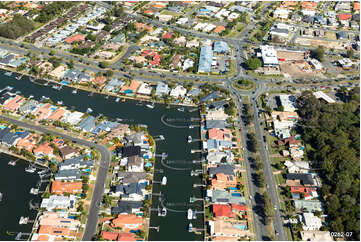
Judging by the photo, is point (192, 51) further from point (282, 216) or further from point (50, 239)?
point (50, 239)

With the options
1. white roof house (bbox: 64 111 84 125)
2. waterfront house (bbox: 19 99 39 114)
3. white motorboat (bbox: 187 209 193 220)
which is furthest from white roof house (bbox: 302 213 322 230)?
waterfront house (bbox: 19 99 39 114)

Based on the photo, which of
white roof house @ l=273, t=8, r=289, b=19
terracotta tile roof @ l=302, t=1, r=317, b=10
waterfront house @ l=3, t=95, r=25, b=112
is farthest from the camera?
terracotta tile roof @ l=302, t=1, r=317, b=10

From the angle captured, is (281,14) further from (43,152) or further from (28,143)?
(28,143)

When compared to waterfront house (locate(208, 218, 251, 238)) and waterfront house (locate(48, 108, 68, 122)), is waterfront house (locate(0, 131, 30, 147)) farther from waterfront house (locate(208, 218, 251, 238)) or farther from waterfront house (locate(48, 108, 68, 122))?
waterfront house (locate(208, 218, 251, 238))

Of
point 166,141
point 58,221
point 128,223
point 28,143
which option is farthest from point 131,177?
point 28,143

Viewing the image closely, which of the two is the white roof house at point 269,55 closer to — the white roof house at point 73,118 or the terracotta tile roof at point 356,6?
the white roof house at point 73,118
